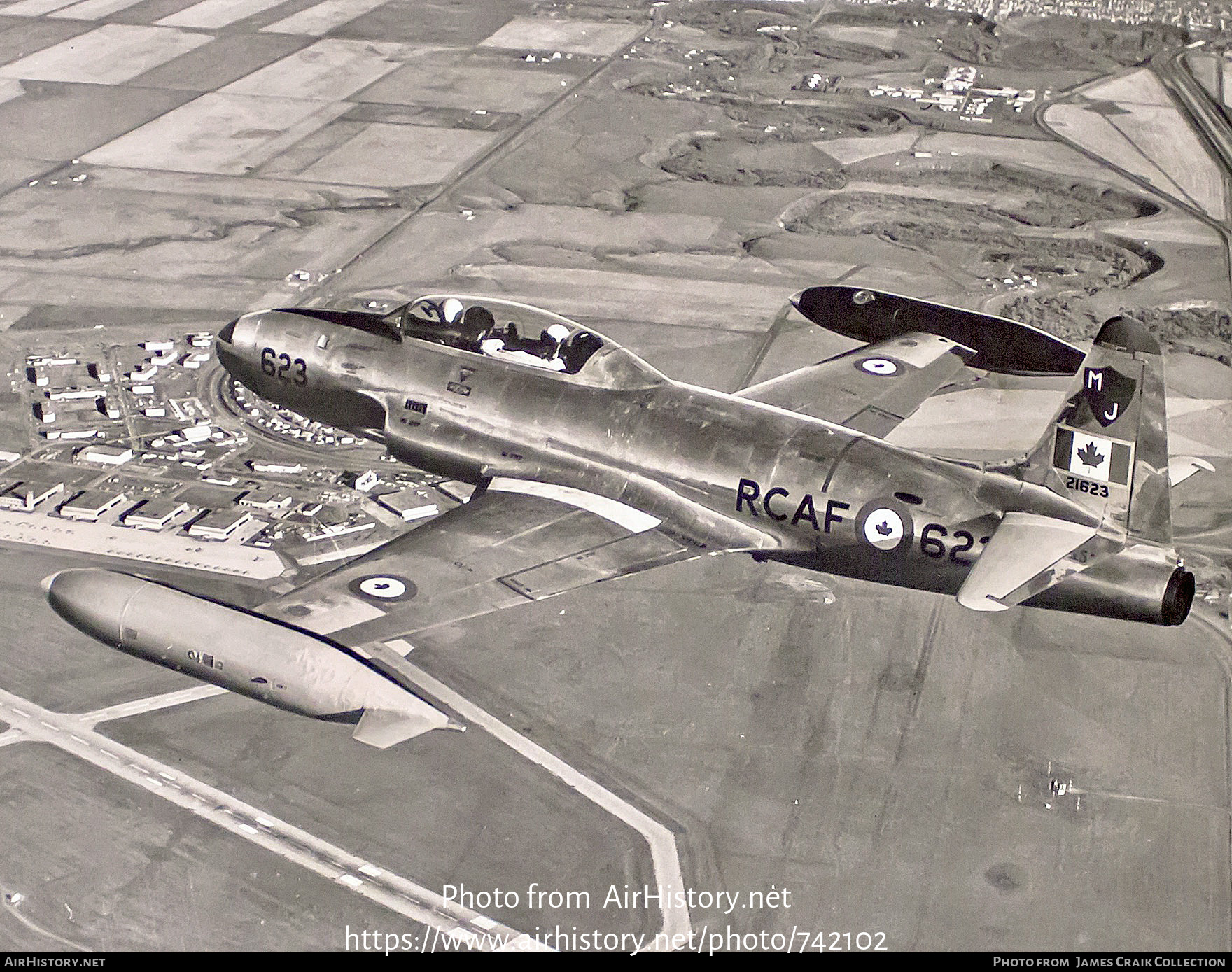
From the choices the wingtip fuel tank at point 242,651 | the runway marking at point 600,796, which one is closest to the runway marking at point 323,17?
the wingtip fuel tank at point 242,651

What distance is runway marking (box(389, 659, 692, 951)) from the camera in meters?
16.1

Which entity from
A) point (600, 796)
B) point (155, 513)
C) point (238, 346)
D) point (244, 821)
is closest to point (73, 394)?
point (238, 346)

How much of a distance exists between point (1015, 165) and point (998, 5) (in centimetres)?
2346

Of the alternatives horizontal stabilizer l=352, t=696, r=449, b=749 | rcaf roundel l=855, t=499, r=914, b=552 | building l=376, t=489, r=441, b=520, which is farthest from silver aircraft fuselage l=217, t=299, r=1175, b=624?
horizontal stabilizer l=352, t=696, r=449, b=749

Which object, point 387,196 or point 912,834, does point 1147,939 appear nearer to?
point 912,834

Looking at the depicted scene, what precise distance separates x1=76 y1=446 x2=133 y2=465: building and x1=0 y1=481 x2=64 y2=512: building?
0.98m

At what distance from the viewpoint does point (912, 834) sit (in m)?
17.2

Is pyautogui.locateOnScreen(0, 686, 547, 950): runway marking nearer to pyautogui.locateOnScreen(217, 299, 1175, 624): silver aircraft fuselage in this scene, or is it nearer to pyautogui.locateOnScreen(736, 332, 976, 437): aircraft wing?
pyautogui.locateOnScreen(217, 299, 1175, 624): silver aircraft fuselage

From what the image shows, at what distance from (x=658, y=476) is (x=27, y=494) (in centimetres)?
1209

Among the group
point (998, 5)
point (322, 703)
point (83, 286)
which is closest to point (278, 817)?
point (322, 703)

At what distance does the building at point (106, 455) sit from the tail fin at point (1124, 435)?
58.3 feet

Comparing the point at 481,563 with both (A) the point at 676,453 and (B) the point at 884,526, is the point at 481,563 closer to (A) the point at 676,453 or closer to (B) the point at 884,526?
(A) the point at 676,453

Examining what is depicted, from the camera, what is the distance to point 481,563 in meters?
19.7

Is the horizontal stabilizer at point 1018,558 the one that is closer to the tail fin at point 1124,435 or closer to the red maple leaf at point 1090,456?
the tail fin at point 1124,435
